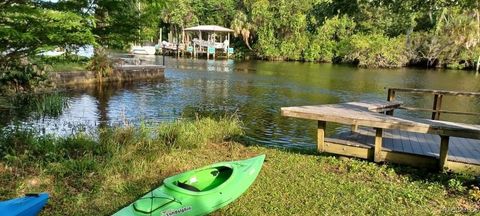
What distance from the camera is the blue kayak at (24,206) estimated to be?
4133mm

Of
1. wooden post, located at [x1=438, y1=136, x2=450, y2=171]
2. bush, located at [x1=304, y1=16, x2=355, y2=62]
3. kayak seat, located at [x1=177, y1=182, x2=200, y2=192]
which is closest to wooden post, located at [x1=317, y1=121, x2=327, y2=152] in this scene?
wooden post, located at [x1=438, y1=136, x2=450, y2=171]

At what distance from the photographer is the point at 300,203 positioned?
207 inches

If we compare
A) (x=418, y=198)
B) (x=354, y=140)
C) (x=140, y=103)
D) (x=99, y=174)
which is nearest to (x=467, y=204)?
(x=418, y=198)

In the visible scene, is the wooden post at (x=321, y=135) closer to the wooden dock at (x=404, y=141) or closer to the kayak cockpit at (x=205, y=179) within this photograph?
the wooden dock at (x=404, y=141)

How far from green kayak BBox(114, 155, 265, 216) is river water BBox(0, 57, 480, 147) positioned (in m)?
4.23

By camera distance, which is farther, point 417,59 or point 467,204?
point 417,59

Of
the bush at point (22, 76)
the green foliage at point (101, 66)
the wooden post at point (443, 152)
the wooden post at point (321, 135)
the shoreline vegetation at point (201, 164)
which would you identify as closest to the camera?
the shoreline vegetation at point (201, 164)

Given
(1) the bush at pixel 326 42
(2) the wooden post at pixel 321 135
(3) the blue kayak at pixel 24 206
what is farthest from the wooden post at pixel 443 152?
(1) the bush at pixel 326 42

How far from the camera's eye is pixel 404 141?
7.49 metres

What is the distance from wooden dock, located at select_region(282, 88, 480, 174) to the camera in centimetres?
613

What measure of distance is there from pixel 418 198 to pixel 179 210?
2.97 meters

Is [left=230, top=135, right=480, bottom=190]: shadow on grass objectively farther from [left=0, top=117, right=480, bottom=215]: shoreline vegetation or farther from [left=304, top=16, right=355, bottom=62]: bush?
[left=304, top=16, right=355, bottom=62]: bush

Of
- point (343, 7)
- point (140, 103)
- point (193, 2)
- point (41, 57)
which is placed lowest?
point (140, 103)

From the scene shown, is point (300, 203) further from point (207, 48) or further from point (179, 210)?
point (207, 48)
